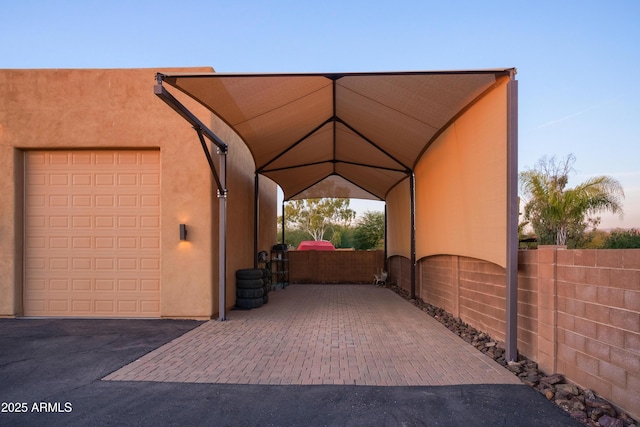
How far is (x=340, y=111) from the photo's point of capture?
8844mm

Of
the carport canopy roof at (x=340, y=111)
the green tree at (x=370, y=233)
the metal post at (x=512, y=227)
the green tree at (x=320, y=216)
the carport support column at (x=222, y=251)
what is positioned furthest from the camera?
the green tree at (x=320, y=216)

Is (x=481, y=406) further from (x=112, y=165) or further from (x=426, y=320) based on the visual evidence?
(x=112, y=165)

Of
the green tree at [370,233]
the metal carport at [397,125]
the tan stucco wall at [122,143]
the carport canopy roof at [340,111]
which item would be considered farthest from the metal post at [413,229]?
the green tree at [370,233]

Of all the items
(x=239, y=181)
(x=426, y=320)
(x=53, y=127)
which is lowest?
(x=426, y=320)

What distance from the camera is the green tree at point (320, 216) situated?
40188 mm

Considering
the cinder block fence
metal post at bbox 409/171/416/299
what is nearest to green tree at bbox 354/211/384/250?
metal post at bbox 409/171/416/299

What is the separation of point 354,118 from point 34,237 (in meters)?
Result: 6.90

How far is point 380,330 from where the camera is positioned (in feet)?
24.3

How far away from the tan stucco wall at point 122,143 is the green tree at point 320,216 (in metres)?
31.3

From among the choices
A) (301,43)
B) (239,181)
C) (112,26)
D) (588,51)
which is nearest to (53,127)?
(239,181)

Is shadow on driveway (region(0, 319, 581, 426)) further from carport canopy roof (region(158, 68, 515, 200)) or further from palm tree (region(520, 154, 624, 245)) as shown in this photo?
palm tree (region(520, 154, 624, 245))

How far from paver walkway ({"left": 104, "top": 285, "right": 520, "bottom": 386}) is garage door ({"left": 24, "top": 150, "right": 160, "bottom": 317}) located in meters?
2.07

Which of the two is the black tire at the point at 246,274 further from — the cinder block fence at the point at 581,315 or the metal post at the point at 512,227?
the metal post at the point at 512,227

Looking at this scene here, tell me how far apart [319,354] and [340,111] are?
16.7 ft
